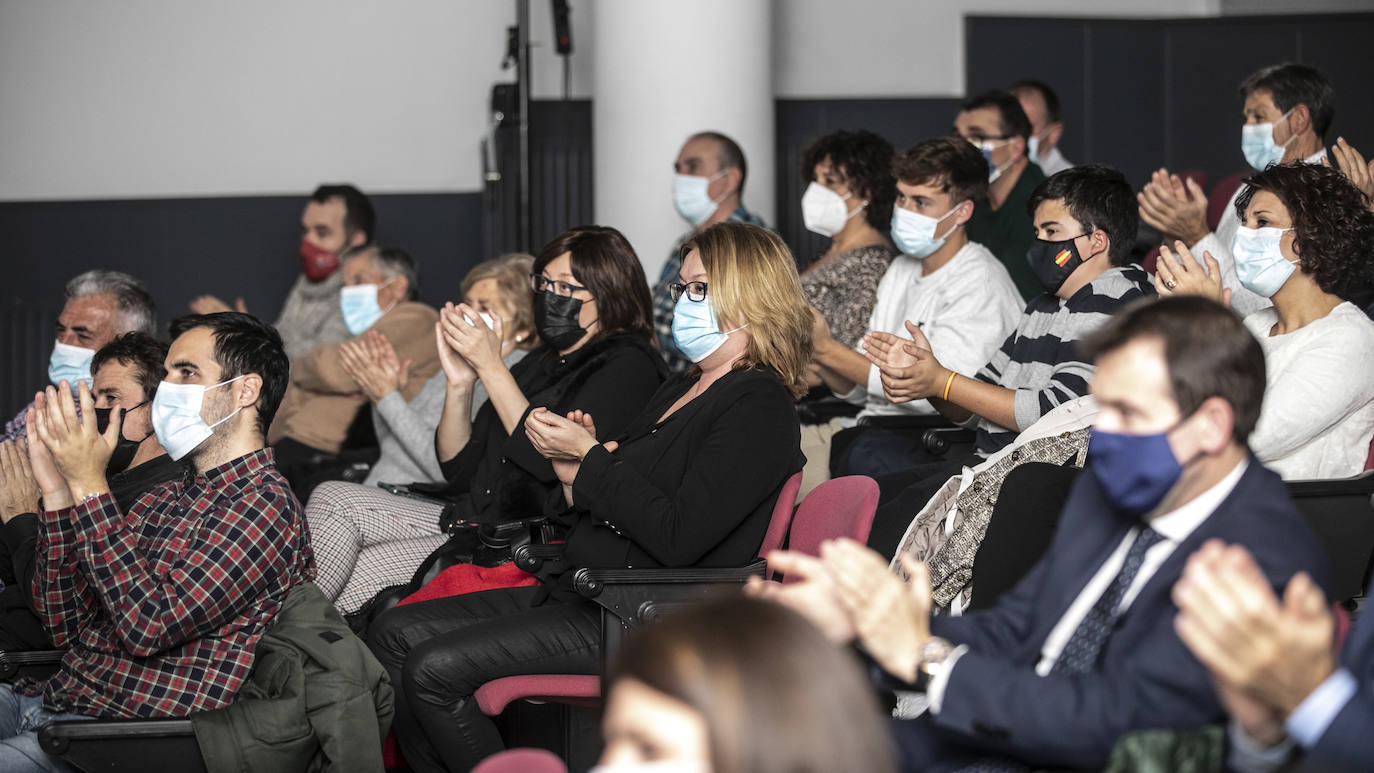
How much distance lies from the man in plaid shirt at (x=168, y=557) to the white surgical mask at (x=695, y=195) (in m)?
2.50

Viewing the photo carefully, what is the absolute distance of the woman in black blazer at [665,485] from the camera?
269 cm

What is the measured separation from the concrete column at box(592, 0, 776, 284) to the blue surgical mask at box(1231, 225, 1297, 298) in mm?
2987

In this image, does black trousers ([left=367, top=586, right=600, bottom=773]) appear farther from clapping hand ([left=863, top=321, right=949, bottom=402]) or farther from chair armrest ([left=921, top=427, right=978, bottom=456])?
chair armrest ([left=921, top=427, right=978, bottom=456])

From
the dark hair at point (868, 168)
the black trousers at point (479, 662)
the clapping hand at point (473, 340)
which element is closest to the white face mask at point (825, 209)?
the dark hair at point (868, 168)

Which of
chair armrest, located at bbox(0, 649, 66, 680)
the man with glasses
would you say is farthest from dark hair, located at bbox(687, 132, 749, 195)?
chair armrest, located at bbox(0, 649, 66, 680)

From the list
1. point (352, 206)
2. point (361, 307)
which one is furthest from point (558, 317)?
point (352, 206)

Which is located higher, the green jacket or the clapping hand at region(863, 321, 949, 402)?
the clapping hand at region(863, 321, 949, 402)

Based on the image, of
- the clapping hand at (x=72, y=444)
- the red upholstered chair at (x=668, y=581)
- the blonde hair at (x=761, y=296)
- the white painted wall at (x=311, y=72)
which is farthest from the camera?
the white painted wall at (x=311, y=72)

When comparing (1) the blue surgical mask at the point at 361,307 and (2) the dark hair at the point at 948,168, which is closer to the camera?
(2) the dark hair at the point at 948,168

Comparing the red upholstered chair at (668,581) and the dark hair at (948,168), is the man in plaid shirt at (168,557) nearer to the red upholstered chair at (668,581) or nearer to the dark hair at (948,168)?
the red upholstered chair at (668,581)

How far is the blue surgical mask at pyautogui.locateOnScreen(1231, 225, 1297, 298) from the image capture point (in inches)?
111

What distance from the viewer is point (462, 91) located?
658cm

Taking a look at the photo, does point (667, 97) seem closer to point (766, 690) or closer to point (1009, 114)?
point (1009, 114)

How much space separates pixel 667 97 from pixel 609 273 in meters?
2.28
